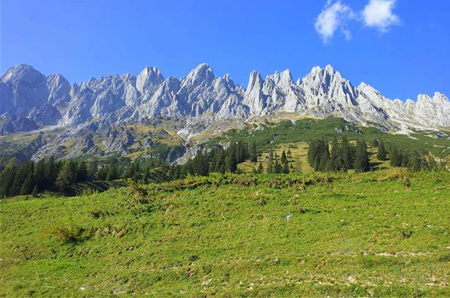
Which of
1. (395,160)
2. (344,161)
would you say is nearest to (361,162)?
(344,161)

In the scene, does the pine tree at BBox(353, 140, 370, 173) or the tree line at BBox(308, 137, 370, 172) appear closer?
the tree line at BBox(308, 137, 370, 172)

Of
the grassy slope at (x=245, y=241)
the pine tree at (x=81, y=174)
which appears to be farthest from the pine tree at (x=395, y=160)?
the pine tree at (x=81, y=174)

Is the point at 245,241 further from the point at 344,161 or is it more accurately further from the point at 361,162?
the point at 361,162

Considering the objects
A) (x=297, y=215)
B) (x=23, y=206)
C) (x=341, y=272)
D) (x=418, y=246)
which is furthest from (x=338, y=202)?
(x=23, y=206)

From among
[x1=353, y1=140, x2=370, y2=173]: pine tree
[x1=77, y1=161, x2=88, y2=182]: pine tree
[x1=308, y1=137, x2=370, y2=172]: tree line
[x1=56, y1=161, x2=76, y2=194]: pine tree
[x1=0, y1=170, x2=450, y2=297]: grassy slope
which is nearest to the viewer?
[x1=0, y1=170, x2=450, y2=297]: grassy slope

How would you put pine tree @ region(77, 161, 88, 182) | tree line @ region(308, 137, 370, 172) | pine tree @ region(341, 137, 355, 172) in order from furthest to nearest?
1. pine tree @ region(341, 137, 355, 172)
2. tree line @ region(308, 137, 370, 172)
3. pine tree @ region(77, 161, 88, 182)

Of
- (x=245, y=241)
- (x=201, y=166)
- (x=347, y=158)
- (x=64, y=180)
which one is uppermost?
(x=347, y=158)

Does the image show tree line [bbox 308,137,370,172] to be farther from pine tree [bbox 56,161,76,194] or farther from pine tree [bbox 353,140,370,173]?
pine tree [bbox 56,161,76,194]

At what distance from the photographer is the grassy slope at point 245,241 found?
52.5 ft

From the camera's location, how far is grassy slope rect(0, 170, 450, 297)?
630 inches

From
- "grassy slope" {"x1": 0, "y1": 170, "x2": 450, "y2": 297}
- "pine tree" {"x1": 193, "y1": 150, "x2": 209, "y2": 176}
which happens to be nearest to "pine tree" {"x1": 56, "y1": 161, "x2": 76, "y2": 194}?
"pine tree" {"x1": 193, "y1": 150, "x2": 209, "y2": 176}

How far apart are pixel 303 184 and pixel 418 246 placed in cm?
1551

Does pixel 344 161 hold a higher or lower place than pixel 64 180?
higher

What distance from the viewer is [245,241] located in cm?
2169
